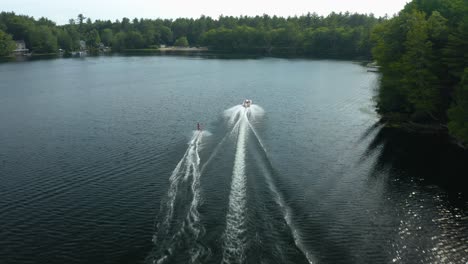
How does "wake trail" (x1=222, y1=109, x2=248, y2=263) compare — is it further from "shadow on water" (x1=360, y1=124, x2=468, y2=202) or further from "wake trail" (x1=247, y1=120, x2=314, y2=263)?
"shadow on water" (x1=360, y1=124, x2=468, y2=202)

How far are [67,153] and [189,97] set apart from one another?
131 feet

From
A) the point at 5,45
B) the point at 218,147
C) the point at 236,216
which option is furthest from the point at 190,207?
the point at 5,45

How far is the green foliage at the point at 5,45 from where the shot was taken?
18000cm

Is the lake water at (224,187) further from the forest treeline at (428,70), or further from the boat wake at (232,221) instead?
the forest treeline at (428,70)

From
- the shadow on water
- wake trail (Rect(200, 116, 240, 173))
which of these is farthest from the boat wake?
the shadow on water

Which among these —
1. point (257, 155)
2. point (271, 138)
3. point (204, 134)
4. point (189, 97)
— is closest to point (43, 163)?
point (204, 134)

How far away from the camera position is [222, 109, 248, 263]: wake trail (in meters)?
26.2

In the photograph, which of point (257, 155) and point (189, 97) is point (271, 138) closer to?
point (257, 155)

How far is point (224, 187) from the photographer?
1448 inches

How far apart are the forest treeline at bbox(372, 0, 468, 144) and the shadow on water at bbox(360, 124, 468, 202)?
8.17 feet

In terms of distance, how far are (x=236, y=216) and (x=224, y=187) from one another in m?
5.89

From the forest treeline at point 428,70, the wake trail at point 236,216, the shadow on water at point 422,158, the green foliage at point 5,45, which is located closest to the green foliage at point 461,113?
the forest treeline at point 428,70

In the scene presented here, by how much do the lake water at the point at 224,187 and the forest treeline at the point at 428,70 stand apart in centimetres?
455

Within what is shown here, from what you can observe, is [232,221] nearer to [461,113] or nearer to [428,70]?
[461,113]
